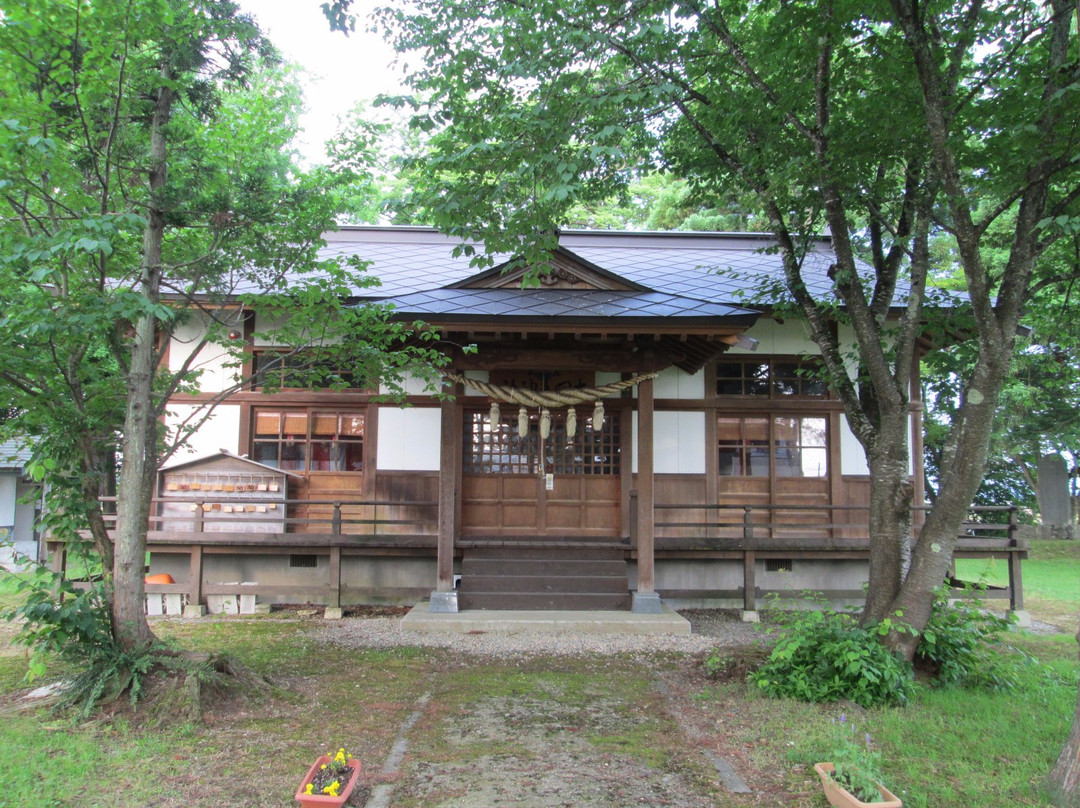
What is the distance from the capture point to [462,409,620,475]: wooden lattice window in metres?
9.45

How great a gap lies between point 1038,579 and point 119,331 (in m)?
15.5

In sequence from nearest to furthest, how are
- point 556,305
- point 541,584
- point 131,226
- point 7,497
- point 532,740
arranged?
1. point 131,226
2. point 532,740
3. point 556,305
4. point 541,584
5. point 7,497

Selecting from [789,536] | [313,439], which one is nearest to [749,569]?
[789,536]

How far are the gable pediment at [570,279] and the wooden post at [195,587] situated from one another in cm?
477

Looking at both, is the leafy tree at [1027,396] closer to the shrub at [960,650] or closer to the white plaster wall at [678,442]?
the shrub at [960,650]

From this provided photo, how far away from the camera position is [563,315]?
7.70 meters

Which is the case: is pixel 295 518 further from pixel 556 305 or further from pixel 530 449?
pixel 556 305

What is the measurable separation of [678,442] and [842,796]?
6318mm

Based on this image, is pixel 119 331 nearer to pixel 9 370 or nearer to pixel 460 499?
pixel 9 370

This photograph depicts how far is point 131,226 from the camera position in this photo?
14.9ft

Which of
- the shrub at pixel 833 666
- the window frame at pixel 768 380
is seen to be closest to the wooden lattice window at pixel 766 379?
the window frame at pixel 768 380

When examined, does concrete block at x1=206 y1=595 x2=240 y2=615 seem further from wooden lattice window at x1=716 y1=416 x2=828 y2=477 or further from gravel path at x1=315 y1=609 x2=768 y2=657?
wooden lattice window at x1=716 y1=416 x2=828 y2=477

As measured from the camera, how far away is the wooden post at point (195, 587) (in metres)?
8.99

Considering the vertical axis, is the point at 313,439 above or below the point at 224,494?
above
